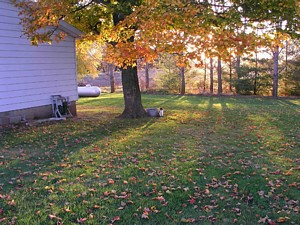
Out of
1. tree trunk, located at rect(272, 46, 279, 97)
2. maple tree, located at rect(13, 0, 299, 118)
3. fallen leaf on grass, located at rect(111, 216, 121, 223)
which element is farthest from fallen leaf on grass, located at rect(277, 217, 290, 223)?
tree trunk, located at rect(272, 46, 279, 97)

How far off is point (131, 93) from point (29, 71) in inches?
137

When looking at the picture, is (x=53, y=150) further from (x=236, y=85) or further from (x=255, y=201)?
(x=236, y=85)

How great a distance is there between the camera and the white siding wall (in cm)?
862

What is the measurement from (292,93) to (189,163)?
18.1 meters

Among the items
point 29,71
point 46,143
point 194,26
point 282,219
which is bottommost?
point 282,219

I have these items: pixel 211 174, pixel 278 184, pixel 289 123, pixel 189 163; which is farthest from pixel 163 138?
pixel 289 123

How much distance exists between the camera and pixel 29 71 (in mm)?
9414

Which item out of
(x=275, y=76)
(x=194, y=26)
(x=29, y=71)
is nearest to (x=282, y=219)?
(x=194, y=26)

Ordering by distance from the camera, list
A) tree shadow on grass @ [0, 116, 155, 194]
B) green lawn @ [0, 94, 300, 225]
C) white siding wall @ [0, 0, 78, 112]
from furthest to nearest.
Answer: white siding wall @ [0, 0, 78, 112], tree shadow on grass @ [0, 116, 155, 194], green lawn @ [0, 94, 300, 225]

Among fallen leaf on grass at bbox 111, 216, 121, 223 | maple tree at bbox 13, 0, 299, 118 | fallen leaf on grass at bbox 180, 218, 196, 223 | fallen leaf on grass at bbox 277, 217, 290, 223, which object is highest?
maple tree at bbox 13, 0, 299, 118

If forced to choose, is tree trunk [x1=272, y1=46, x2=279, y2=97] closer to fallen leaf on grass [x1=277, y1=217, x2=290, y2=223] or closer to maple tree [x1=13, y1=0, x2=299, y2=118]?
maple tree [x1=13, y1=0, x2=299, y2=118]

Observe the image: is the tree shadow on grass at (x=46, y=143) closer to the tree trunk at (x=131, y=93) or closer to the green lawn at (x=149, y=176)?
the green lawn at (x=149, y=176)

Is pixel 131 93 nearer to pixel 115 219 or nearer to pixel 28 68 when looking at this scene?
pixel 28 68

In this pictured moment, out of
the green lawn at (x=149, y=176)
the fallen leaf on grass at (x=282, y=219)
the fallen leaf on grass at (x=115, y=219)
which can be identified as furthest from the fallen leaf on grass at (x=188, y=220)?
the fallen leaf on grass at (x=282, y=219)
